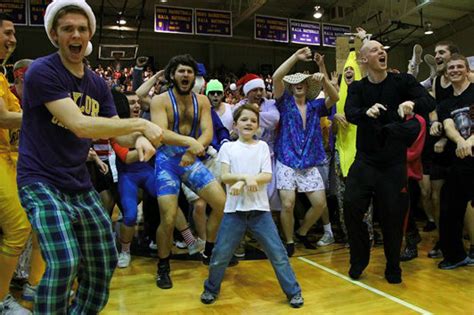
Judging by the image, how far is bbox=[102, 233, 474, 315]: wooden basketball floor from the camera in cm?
310

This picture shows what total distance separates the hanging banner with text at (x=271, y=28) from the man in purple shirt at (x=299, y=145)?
32.4 ft

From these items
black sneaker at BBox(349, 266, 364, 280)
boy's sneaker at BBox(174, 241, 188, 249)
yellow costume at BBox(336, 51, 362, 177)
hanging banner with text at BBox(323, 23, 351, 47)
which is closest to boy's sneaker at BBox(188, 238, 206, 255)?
boy's sneaker at BBox(174, 241, 188, 249)

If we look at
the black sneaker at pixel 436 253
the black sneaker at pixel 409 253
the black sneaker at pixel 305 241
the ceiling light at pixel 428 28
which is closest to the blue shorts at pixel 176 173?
the black sneaker at pixel 305 241

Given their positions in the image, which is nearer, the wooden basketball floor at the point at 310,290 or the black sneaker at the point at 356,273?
the wooden basketball floor at the point at 310,290

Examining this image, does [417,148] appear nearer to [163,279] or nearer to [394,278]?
[394,278]

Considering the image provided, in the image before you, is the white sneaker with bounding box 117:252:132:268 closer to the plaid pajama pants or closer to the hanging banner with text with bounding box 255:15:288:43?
the plaid pajama pants

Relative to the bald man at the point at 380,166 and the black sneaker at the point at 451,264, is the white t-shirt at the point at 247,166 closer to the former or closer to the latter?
the bald man at the point at 380,166

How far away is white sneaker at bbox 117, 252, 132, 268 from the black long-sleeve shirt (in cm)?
240

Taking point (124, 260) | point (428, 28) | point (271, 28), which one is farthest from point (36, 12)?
point (428, 28)

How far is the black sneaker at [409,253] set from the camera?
4.32 meters

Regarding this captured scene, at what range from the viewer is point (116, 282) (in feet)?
12.5

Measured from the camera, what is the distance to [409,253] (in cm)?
436

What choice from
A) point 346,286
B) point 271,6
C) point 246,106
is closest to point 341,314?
point 346,286

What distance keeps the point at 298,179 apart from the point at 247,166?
4.68ft
